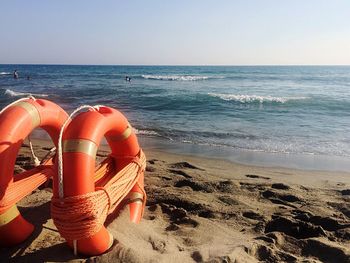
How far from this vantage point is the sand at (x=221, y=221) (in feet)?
10.5

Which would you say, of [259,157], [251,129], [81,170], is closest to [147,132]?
[251,129]

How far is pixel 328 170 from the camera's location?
683 centimetres

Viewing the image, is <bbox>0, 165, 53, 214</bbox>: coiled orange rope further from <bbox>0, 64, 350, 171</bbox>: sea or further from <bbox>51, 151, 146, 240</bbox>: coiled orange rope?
<bbox>0, 64, 350, 171</bbox>: sea

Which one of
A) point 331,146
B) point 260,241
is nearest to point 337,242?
point 260,241

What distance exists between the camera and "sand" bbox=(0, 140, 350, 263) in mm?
3188

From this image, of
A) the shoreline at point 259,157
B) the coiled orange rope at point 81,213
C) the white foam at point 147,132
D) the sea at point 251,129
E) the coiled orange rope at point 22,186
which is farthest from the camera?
the white foam at point 147,132

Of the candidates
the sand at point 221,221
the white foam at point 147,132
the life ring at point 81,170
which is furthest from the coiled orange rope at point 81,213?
the white foam at point 147,132

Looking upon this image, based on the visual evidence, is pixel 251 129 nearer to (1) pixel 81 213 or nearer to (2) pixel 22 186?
(2) pixel 22 186

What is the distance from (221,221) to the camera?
13.8 feet

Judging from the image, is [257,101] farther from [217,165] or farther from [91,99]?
[217,165]

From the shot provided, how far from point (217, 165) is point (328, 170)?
1.96 meters

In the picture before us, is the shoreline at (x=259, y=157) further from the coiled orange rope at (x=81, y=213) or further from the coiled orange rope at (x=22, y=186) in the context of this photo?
the coiled orange rope at (x=81, y=213)

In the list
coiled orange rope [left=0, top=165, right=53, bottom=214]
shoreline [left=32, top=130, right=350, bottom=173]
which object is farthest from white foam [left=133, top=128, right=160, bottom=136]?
coiled orange rope [left=0, top=165, right=53, bottom=214]

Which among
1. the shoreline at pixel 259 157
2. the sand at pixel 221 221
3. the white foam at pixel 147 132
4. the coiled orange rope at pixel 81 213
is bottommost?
the shoreline at pixel 259 157
